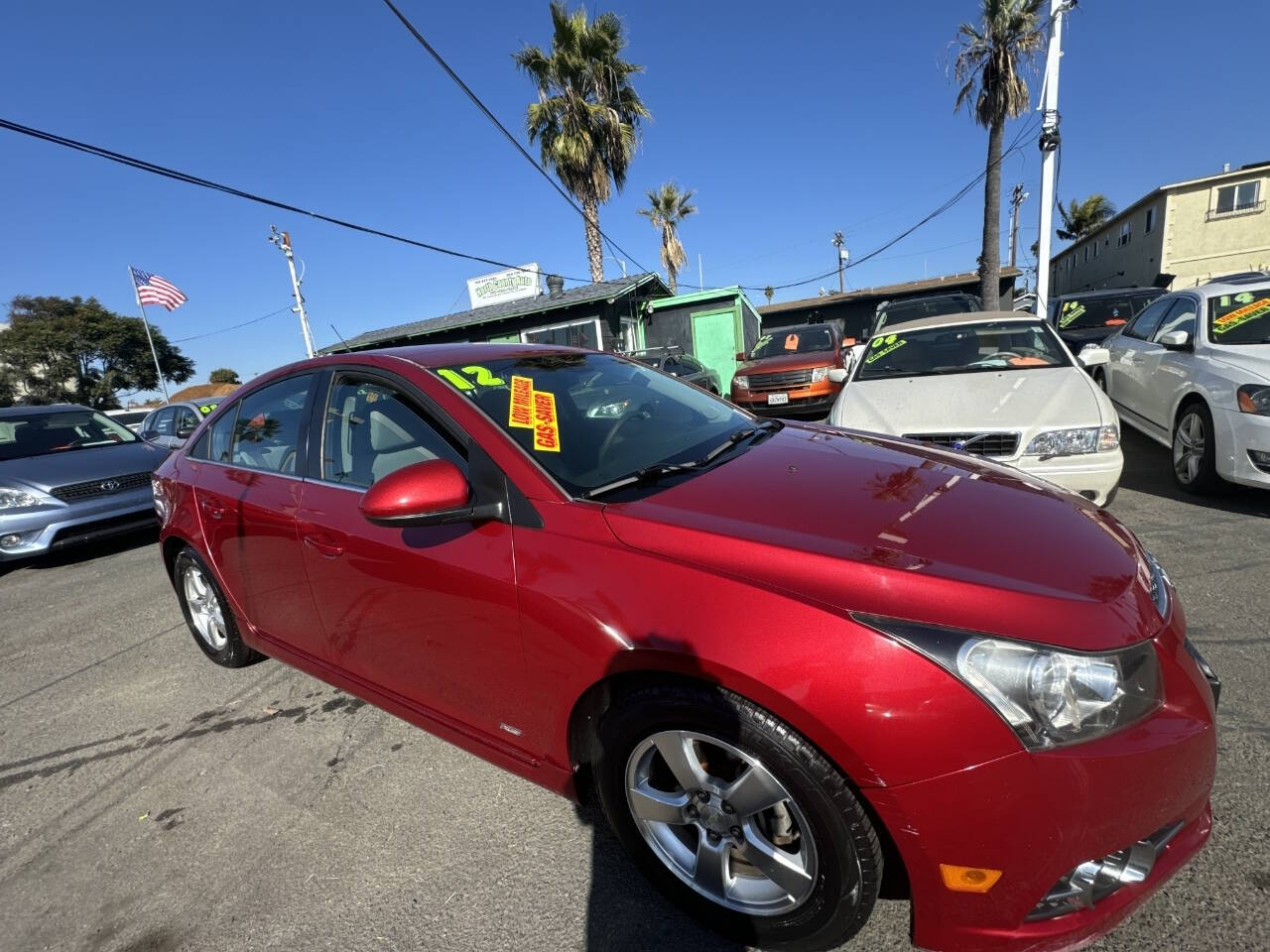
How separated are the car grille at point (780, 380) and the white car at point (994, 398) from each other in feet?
9.44

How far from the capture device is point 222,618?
3.15 metres

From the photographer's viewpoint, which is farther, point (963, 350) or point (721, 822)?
point (963, 350)

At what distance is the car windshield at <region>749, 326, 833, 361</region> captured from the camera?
1026 centimetres

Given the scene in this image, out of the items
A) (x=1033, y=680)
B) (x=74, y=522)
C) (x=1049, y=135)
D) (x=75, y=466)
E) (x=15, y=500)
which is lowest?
(x=74, y=522)

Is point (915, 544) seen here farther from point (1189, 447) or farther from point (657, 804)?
point (1189, 447)

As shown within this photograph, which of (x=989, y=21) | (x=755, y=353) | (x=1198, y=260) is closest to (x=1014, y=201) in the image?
(x=1198, y=260)

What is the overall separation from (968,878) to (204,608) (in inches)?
144

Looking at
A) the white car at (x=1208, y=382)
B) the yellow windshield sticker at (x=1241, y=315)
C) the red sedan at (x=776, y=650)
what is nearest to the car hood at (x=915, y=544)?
the red sedan at (x=776, y=650)

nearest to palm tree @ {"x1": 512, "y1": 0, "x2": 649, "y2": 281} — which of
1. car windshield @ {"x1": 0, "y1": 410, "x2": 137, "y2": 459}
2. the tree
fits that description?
car windshield @ {"x1": 0, "y1": 410, "x2": 137, "y2": 459}

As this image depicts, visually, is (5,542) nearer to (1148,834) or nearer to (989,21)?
(1148,834)

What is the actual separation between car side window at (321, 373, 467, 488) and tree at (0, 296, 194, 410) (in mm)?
43198

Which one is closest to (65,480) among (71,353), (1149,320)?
(1149,320)

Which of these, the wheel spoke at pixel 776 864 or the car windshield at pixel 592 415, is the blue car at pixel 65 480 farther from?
the wheel spoke at pixel 776 864

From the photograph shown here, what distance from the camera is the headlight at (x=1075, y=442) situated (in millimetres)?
3561
